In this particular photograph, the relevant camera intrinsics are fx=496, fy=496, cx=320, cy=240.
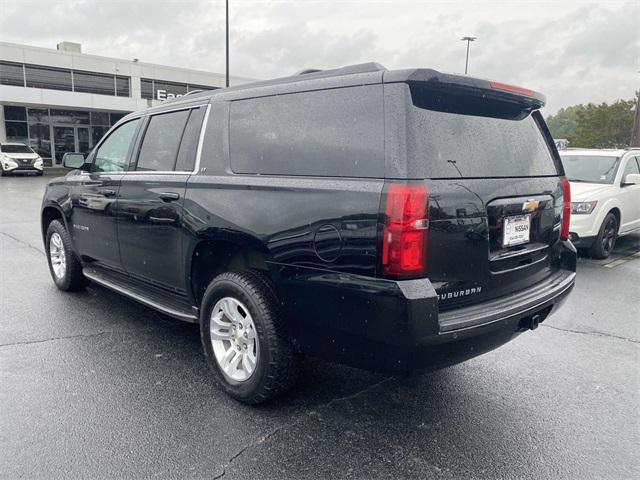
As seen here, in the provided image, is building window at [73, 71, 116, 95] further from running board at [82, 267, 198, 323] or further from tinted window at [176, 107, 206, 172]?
tinted window at [176, 107, 206, 172]

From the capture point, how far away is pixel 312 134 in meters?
2.81

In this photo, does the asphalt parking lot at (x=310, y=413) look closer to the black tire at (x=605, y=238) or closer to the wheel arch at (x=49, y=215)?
the wheel arch at (x=49, y=215)

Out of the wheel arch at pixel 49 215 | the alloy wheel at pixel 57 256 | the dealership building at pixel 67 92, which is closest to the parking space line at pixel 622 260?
the alloy wheel at pixel 57 256

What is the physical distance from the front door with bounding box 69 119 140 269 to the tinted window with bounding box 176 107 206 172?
889mm

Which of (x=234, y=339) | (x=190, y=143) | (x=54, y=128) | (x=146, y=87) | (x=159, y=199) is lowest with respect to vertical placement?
(x=234, y=339)

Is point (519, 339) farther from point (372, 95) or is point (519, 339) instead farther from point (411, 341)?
point (372, 95)

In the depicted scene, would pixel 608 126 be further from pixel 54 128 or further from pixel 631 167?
pixel 54 128

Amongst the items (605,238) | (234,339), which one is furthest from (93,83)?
(234,339)

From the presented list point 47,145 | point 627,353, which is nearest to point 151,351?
point 627,353

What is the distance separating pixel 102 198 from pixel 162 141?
3.10 ft

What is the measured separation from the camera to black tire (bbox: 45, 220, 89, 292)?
5.21 meters

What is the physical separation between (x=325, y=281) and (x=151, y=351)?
201 centimetres

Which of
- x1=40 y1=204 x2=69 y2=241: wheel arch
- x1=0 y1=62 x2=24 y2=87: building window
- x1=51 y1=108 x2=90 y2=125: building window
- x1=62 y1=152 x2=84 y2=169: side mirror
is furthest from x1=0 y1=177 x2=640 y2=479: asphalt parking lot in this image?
x1=51 y1=108 x2=90 y2=125: building window

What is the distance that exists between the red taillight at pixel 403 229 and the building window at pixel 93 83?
32247 mm
